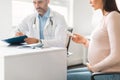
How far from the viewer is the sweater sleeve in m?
1.32

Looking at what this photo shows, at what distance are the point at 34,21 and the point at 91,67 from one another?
98 centimetres

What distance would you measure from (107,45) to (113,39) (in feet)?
0.32

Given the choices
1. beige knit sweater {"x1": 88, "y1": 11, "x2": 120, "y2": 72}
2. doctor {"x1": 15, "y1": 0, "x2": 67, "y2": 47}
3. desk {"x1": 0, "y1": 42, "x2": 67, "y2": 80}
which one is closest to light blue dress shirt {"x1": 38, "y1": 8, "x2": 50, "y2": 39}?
doctor {"x1": 15, "y1": 0, "x2": 67, "y2": 47}

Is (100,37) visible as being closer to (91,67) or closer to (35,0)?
(91,67)

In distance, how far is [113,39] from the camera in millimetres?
1322

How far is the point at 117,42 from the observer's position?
132 centimetres

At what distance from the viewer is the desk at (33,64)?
1.36m

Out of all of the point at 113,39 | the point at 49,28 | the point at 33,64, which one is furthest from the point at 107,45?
the point at 49,28

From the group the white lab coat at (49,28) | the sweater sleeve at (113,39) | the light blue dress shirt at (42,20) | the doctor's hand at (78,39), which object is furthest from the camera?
the light blue dress shirt at (42,20)

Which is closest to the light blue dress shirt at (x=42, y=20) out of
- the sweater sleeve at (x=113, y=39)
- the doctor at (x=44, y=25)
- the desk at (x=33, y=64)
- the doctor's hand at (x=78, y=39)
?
the doctor at (x=44, y=25)

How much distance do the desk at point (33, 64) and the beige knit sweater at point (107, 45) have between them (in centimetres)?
24

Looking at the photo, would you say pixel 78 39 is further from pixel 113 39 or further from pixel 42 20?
pixel 113 39

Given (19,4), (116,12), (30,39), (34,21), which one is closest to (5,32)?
(19,4)

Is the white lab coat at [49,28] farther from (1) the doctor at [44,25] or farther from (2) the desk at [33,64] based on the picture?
(2) the desk at [33,64]
